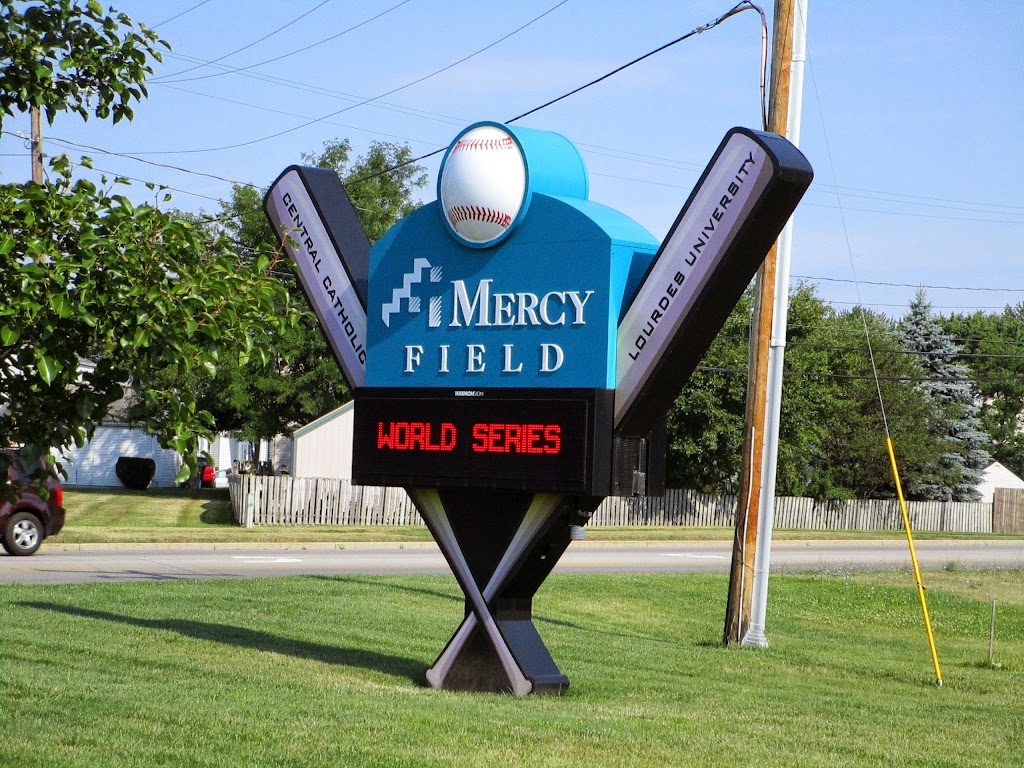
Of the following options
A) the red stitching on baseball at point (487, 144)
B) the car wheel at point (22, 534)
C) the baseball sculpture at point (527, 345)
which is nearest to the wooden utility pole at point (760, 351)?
the baseball sculpture at point (527, 345)

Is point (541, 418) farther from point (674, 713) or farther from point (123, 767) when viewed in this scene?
point (123, 767)

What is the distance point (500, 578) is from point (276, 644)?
3119 millimetres

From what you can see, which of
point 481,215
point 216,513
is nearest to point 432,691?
point 481,215

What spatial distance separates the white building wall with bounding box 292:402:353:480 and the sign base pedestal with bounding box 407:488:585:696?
26.8 metres

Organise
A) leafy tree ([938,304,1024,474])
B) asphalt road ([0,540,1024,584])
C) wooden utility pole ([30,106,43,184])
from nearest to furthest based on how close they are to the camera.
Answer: asphalt road ([0,540,1024,584])
wooden utility pole ([30,106,43,184])
leafy tree ([938,304,1024,474])

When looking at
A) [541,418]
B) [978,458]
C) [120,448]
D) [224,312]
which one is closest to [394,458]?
[541,418]

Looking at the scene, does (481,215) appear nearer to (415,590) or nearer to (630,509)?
(415,590)

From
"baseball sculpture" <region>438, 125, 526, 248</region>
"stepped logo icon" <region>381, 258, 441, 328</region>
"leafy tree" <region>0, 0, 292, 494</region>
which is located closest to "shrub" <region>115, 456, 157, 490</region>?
"stepped logo icon" <region>381, 258, 441, 328</region>

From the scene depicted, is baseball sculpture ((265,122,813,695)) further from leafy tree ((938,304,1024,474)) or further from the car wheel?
leafy tree ((938,304,1024,474))

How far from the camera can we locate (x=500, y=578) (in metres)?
10.5

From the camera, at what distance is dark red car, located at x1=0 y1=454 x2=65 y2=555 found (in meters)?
21.3

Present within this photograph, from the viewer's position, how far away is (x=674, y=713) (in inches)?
366

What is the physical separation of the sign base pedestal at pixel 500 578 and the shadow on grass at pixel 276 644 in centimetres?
62

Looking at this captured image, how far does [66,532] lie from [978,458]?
44634 millimetres
